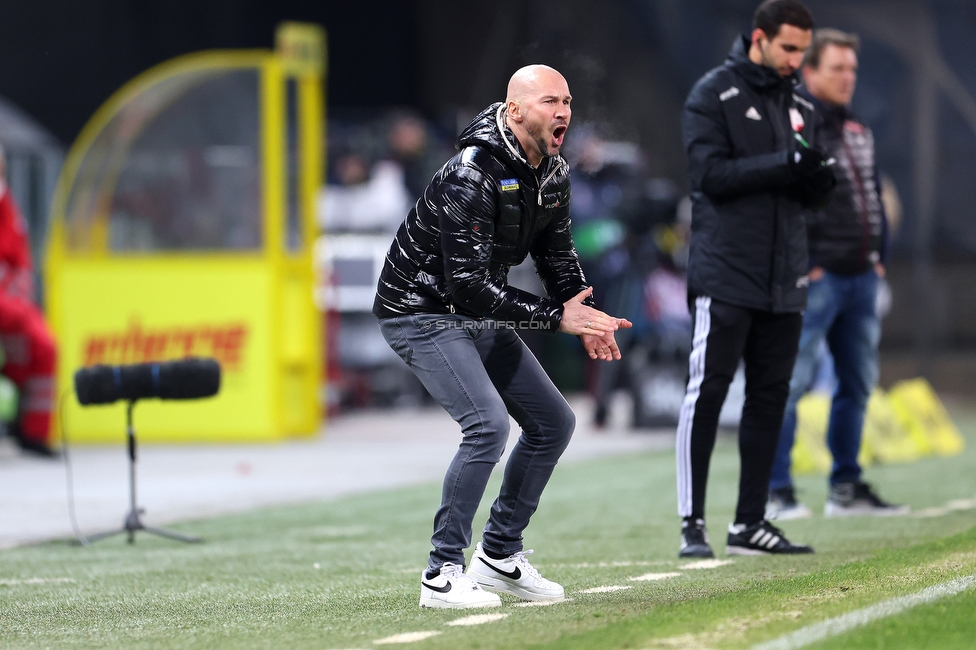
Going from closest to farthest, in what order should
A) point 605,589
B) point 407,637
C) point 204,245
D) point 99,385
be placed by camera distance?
point 407,637 → point 605,589 → point 99,385 → point 204,245

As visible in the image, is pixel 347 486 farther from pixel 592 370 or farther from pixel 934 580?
pixel 592 370

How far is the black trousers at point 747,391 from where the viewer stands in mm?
6090

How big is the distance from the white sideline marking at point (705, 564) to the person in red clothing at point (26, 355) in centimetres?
656

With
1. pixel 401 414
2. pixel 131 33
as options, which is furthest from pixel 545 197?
pixel 131 33

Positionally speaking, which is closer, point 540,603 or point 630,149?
point 540,603

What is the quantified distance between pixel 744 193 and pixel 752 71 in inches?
20.6

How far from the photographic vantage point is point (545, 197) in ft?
16.0

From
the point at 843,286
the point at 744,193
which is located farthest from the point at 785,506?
the point at 744,193

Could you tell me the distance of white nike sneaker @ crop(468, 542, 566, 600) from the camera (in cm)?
507

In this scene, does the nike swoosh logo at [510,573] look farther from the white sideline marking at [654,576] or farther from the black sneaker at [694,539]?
the black sneaker at [694,539]

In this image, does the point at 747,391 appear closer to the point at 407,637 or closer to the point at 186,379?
the point at 407,637

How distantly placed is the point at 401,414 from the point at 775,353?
979 centimetres

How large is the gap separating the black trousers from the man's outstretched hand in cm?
140

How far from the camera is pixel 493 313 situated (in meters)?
4.79
